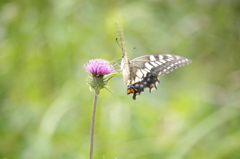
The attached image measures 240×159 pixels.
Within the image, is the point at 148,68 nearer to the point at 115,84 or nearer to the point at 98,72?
the point at 98,72

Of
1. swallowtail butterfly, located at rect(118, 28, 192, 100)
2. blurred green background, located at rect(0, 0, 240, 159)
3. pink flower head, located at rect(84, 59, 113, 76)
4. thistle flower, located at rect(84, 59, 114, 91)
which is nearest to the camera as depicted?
thistle flower, located at rect(84, 59, 114, 91)

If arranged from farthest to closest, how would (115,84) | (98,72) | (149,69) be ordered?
(115,84) < (149,69) < (98,72)

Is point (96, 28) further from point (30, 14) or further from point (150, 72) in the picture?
point (150, 72)

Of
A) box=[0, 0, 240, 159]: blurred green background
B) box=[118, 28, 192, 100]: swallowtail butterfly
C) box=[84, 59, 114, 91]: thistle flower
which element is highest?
box=[0, 0, 240, 159]: blurred green background

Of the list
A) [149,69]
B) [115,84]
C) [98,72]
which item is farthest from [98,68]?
[115,84]

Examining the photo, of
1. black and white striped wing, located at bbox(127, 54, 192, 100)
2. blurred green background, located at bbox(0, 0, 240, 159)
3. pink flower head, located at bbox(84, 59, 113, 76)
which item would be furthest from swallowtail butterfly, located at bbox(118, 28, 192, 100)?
blurred green background, located at bbox(0, 0, 240, 159)

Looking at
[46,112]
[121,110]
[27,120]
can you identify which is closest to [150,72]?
[121,110]

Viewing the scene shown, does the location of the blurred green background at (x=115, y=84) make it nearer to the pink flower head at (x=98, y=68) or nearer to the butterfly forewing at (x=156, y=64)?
the butterfly forewing at (x=156, y=64)

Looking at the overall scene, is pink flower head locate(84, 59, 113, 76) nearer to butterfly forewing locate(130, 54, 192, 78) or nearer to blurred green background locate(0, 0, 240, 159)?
butterfly forewing locate(130, 54, 192, 78)
